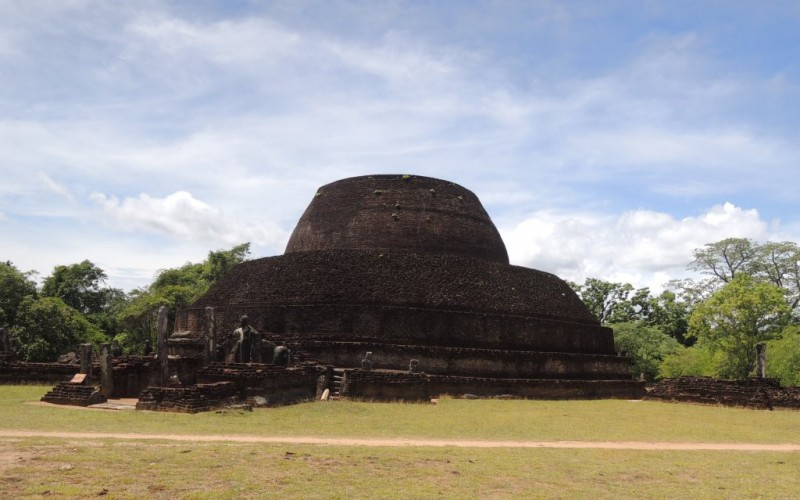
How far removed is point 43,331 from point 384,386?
20.5 m

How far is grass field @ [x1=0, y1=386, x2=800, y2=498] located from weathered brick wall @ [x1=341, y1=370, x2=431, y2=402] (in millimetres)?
3181

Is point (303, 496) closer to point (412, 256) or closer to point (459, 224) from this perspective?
point (412, 256)

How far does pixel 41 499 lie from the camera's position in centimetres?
485

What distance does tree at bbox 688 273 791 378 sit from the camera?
2556 centimetres

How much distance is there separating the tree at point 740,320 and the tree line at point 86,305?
21897 mm

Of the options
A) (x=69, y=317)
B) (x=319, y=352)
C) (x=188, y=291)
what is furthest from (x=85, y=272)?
(x=319, y=352)

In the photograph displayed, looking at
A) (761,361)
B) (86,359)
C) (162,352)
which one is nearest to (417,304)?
(162,352)

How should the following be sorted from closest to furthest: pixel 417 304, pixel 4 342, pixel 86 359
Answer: pixel 86 359
pixel 4 342
pixel 417 304

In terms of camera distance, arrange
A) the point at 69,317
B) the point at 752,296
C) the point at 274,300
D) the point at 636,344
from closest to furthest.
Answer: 1. the point at 274,300
2. the point at 752,296
3. the point at 69,317
4. the point at 636,344

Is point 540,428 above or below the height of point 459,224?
below

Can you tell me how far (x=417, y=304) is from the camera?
21.0 metres

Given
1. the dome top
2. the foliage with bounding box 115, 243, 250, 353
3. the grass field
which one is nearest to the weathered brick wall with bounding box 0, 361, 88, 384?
the grass field

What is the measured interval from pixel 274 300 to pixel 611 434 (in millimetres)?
12739

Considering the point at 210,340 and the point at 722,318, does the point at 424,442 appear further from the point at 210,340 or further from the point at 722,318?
the point at 722,318
